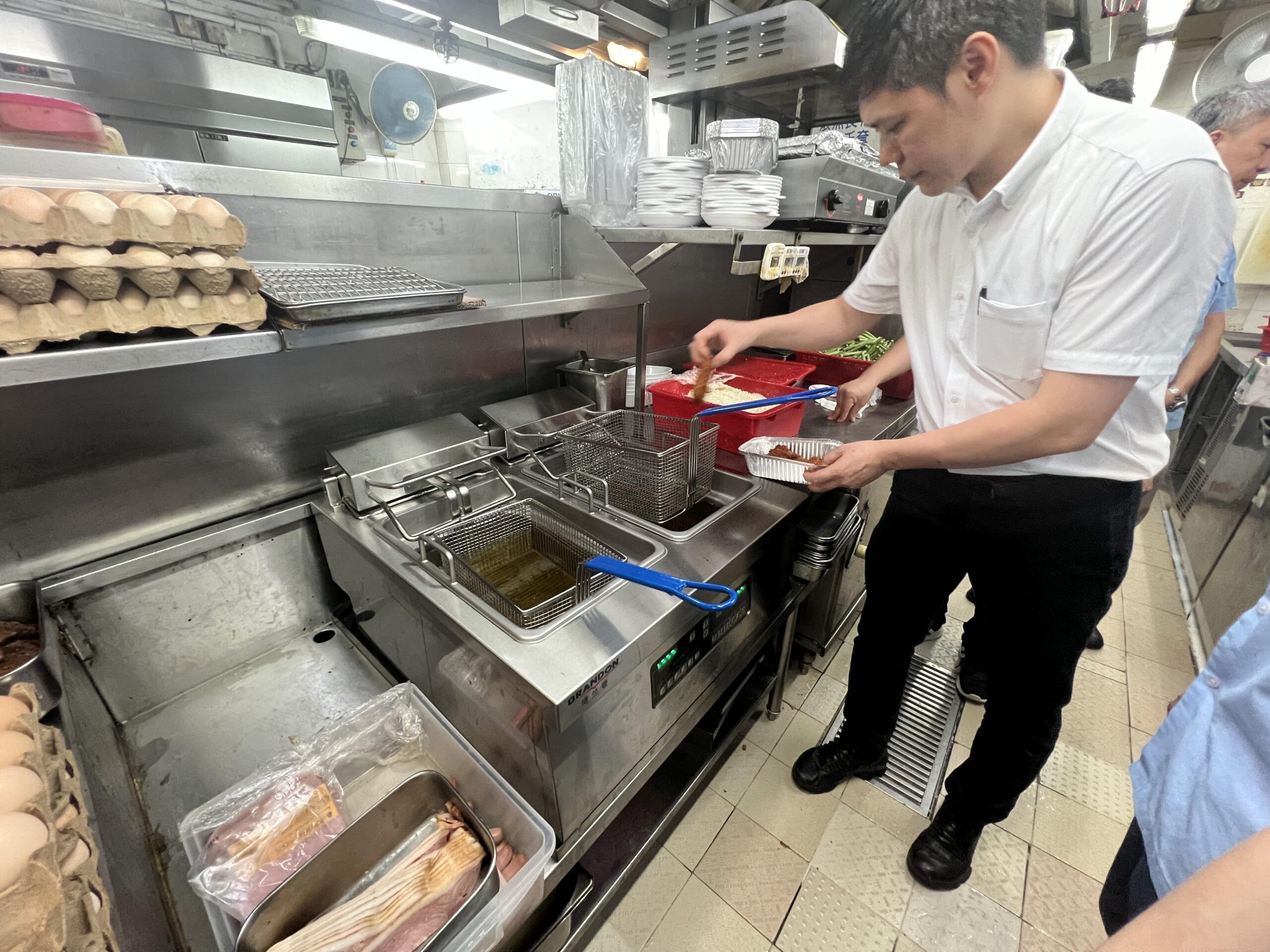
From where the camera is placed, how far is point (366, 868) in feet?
3.07

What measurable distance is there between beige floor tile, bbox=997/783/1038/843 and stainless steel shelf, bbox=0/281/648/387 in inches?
81.8

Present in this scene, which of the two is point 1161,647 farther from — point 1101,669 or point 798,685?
point 798,685

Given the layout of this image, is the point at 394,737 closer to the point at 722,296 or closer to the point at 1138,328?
the point at 1138,328

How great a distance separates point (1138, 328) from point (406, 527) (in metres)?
1.54

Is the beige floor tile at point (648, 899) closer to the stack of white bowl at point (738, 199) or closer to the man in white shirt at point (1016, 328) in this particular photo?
the man in white shirt at point (1016, 328)

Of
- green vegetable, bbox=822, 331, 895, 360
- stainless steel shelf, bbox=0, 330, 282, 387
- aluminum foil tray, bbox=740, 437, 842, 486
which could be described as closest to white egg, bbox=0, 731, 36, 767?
stainless steel shelf, bbox=0, 330, 282, 387

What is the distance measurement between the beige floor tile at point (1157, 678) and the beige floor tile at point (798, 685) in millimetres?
1358

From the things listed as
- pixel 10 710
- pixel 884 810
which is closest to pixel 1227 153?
pixel 884 810

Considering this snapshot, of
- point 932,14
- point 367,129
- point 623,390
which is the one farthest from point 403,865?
point 367,129

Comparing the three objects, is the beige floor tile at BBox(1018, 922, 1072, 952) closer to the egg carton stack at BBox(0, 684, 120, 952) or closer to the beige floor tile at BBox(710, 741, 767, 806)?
the beige floor tile at BBox(710, 741, 767, 806)

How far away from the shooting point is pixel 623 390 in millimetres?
1815

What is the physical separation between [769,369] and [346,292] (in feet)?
5.43

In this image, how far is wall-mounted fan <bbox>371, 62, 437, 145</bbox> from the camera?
3.05 metres

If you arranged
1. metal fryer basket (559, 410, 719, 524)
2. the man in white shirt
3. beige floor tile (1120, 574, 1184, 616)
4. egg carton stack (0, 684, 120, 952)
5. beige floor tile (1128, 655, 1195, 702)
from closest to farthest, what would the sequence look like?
egg carton stack (0, 684, 120, 952), the man in white shirt, metal fryer basket (559, 410, 719, 524), beige floor tile (1128, 655, 1195, 702), beige floor tile (1120, 574, 1184, 616)
